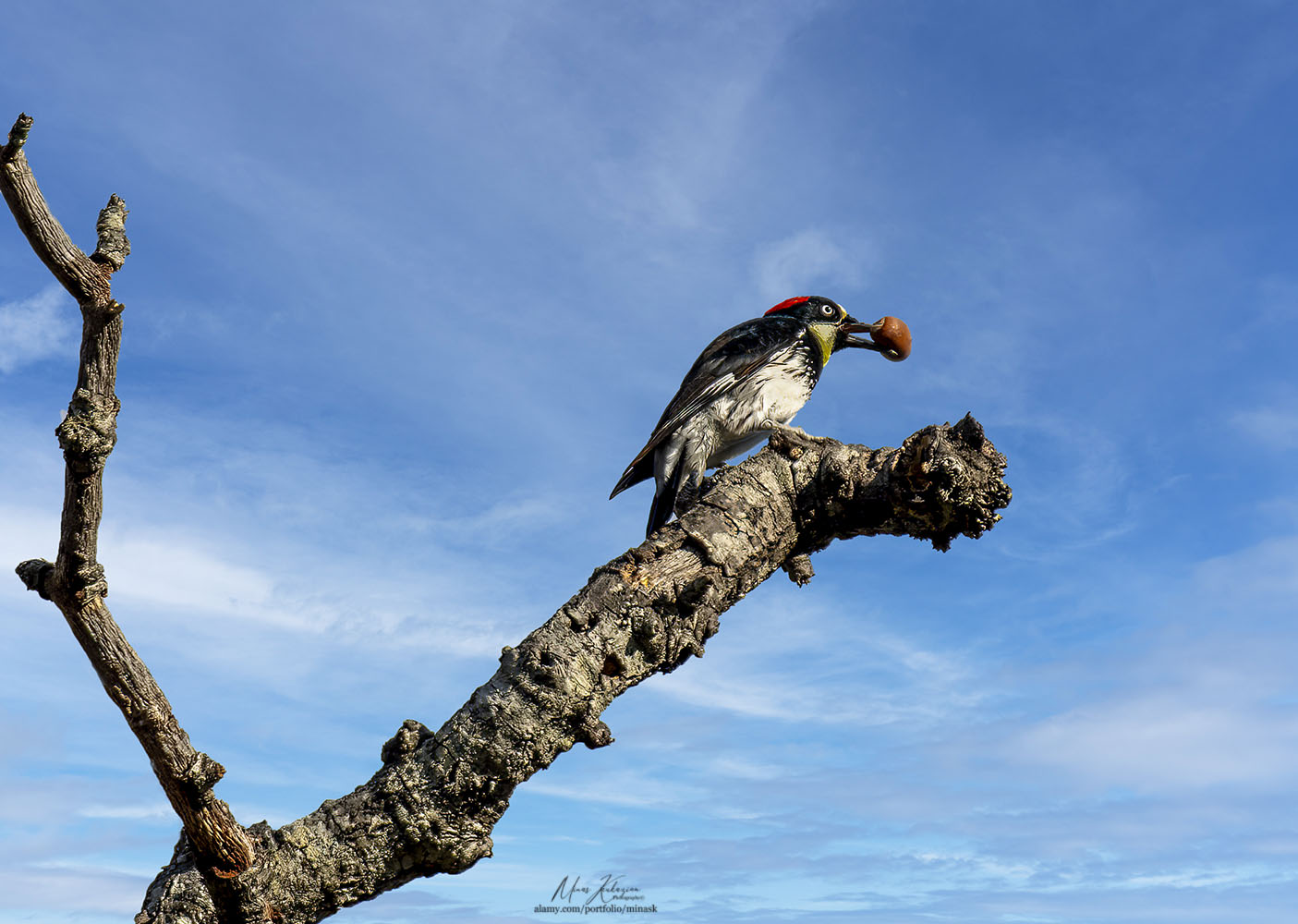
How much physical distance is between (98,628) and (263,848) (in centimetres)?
139

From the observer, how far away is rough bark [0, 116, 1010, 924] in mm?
3324

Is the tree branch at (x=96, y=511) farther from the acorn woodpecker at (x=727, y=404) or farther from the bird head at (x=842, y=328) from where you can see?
the bird head at (x=842, y=328)

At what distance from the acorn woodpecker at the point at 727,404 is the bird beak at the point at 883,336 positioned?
0.48 metres

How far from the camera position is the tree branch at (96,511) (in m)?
3.15

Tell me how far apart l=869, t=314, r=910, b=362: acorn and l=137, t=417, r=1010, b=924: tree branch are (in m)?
2.45

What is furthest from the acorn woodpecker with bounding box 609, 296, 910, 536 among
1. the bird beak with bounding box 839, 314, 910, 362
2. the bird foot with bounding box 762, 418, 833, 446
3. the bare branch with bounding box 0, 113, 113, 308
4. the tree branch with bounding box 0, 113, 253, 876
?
the bare branch with bounding box 0, 113, 113, 308

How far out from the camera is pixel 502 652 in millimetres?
4707

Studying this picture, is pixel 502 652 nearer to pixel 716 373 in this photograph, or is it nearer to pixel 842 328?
pixel 716 373

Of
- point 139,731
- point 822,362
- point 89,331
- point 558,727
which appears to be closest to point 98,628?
point 139,731

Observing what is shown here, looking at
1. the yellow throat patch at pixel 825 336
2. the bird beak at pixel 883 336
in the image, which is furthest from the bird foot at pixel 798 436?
the bird beak at pixel 883 336

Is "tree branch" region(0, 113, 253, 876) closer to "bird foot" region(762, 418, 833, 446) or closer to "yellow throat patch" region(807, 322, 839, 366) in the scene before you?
"bird foot" region(762, 418, 833, 446)

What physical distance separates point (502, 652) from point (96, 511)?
6.61ft

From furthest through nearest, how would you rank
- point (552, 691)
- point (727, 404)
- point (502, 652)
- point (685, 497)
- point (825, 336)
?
point (825, 336), point (727, 404), point (685, 497), point (502, 652), point (552, 691)

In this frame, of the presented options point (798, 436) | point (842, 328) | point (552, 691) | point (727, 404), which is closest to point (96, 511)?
point (552, 691)
